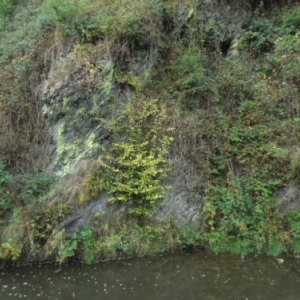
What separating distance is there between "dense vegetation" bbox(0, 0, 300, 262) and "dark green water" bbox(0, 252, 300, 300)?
34 centimetres

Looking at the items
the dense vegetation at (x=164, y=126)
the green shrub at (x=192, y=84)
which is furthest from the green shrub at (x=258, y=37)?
the green shrub at (x=192, y=84)

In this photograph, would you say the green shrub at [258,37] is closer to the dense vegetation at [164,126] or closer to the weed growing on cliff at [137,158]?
the dense vegetation at [164,126]

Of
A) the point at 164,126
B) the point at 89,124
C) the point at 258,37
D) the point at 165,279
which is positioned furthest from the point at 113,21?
the point at 165,279

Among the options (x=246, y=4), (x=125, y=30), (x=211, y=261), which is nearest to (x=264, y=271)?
(x=211, y=261)

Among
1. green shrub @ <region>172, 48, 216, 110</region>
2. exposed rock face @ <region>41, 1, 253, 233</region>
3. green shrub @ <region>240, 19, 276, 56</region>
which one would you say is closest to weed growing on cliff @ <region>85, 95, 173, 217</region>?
exposed rock face @ <region>41, 1, 253, 233</region>

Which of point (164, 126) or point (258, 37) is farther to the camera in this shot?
point (258, 37)

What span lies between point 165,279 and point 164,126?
3.49 m

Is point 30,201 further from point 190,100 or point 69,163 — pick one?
point 190,100

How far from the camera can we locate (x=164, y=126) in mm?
7941

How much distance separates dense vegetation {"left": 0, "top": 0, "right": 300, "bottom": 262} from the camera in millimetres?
6770

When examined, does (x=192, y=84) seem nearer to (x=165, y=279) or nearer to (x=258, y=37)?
(x=258, y=37)

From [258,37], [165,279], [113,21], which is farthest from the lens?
[258,37]

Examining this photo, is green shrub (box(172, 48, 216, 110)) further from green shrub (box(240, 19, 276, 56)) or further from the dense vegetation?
green shrub (box(240, 19, 276, 56))

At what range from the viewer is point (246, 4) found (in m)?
10.3
